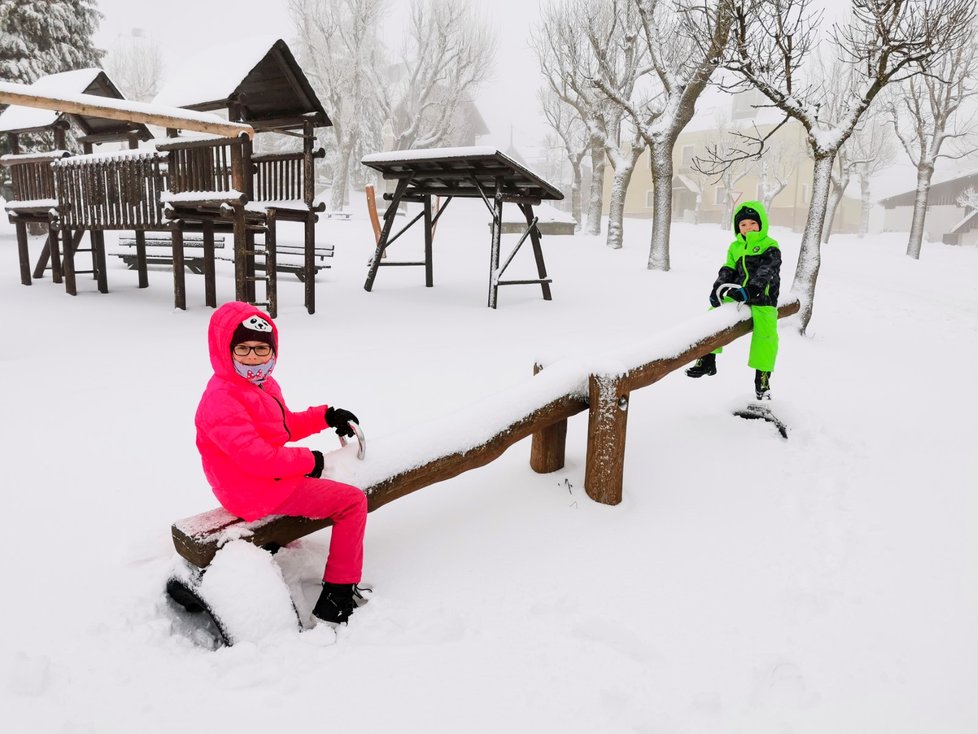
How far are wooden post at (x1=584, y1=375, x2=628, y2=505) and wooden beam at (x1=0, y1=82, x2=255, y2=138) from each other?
4194 mm

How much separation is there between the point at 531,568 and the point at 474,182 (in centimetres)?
757

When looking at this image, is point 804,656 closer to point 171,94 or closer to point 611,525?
point 611,525

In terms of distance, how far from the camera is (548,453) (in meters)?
3.85

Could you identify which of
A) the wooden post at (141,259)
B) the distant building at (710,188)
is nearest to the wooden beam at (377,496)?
the wooden post at (141,259)

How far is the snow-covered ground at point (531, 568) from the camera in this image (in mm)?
2084

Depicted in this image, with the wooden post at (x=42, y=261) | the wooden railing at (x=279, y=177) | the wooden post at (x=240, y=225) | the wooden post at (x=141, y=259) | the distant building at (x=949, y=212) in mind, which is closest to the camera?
the wooden post at (x=240, y=225)

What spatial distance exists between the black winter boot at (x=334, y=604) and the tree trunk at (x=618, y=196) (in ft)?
56.6

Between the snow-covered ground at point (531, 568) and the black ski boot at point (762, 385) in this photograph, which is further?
the black ski boot at point (762, 385)

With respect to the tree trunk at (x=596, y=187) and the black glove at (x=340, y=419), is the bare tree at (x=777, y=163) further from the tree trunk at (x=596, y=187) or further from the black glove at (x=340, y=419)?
the black glove at (x=340, y=419)

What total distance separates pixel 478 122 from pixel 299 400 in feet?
138

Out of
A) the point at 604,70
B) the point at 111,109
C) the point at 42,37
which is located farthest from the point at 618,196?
the point at 42,37

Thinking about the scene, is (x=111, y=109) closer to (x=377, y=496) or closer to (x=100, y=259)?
(x=377, y=496)

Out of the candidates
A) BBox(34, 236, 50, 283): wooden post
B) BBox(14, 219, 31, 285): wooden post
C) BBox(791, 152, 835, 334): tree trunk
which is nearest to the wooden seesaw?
BBox(791, 152, 835, 334): tree trunk

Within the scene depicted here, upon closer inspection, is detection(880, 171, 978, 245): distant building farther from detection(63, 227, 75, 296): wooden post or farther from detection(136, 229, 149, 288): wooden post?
detection(63, 227, 75, 296): wooden post
